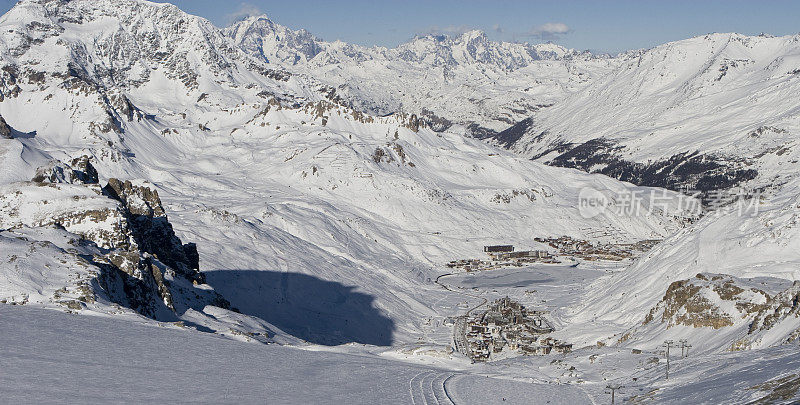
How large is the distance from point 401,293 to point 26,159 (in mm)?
59729

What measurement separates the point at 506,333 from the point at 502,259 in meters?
74.7

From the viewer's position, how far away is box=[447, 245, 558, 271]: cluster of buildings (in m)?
154

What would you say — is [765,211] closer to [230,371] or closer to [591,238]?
[230,371]

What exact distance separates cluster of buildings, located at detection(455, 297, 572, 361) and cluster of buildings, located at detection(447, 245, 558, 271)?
47.5 metres

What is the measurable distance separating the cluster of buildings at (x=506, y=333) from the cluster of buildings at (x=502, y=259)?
47.5 m

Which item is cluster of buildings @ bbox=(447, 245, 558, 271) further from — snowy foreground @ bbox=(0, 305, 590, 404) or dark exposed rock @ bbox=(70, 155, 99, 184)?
snowy foreground @ bbox=(0, 305, 590, 404)

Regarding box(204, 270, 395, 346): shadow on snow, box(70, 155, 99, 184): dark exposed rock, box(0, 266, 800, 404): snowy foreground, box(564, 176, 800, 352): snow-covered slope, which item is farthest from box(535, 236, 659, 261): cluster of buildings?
box(0, 266, 800, 404): snowy foreground

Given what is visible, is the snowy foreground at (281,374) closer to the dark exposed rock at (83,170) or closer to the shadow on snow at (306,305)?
the shadow on snow at (306,305)

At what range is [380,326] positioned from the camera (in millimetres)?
99562

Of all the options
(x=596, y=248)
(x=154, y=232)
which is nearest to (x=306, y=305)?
(x=154, y=232)

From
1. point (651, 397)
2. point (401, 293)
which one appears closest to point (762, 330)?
point (651, 397)

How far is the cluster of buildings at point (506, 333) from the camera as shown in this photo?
261 ft

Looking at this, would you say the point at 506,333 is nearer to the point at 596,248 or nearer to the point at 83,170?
the point at 83,170

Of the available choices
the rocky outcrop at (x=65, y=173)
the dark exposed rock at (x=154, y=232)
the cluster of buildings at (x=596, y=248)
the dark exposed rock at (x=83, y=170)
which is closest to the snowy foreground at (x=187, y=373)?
the dark exposed rock at (x=154, y=232)
